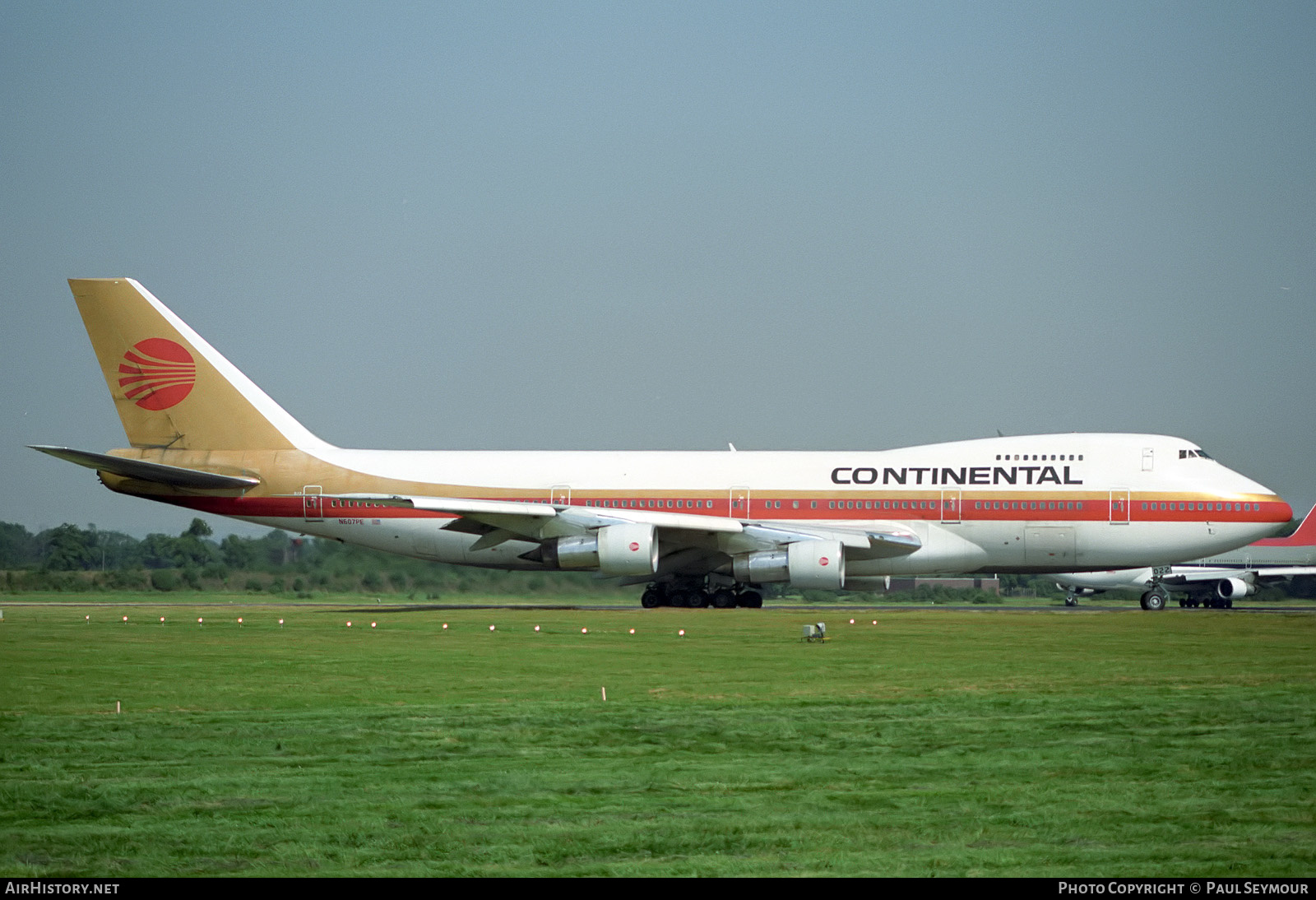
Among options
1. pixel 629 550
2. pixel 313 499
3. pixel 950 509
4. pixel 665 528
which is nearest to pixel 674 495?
pixel 665 528

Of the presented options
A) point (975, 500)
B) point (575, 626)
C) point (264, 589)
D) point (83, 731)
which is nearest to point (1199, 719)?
point (83, 731)

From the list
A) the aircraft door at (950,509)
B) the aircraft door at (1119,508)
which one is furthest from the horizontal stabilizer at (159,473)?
the aircraft door at (1119,508)

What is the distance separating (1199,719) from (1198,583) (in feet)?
141

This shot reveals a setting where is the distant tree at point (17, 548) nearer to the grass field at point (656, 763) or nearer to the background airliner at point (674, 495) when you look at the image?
the background airliner at point (674, 495)

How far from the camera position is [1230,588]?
51.7 meters

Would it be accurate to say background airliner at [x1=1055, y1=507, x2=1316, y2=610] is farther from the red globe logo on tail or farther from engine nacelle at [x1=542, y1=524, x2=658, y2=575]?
the red globe logo on tail

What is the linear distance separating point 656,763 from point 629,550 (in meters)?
23.0

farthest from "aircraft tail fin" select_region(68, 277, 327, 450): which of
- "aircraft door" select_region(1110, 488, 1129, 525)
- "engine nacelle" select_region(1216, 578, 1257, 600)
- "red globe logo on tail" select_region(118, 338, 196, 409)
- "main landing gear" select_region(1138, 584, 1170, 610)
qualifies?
"engine nacelle" select_region(1216, 578, 1257, 600)

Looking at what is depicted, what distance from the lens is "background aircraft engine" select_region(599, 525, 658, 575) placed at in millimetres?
33344

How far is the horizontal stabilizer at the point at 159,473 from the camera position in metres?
33.8

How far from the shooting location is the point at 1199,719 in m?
12.5

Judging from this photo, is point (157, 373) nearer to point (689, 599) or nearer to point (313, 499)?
point (313, 499)

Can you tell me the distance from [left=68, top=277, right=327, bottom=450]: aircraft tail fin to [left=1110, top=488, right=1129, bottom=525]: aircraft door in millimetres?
20133

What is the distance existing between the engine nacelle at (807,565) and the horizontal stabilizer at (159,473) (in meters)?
13.3
